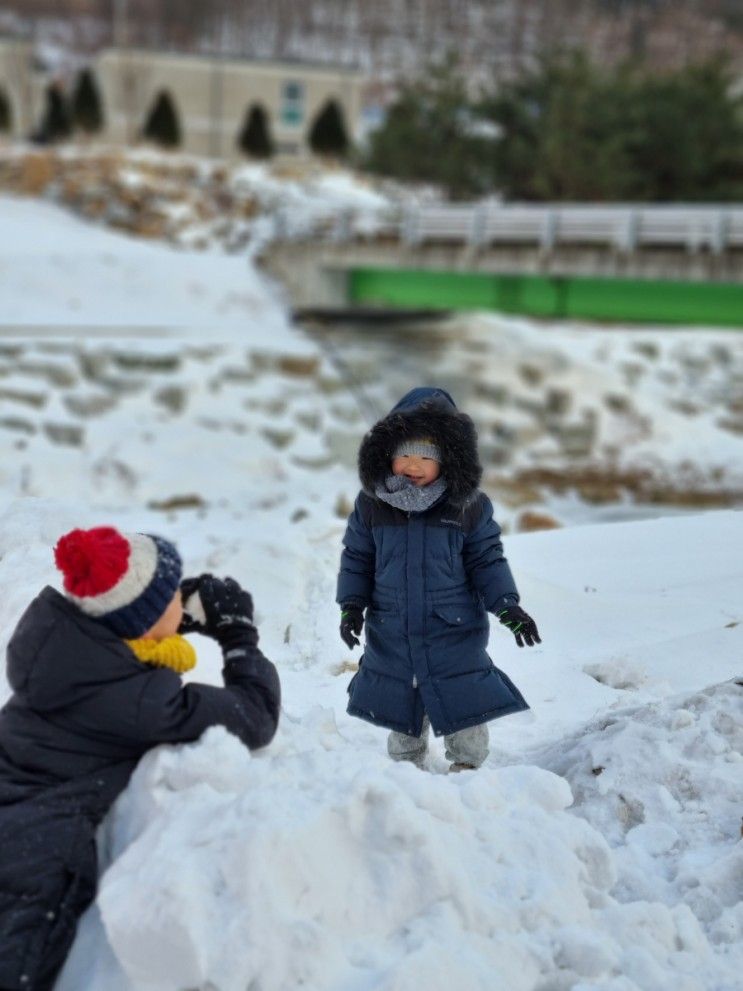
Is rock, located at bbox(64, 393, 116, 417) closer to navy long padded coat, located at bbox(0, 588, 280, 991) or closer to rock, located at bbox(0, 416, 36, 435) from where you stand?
rock, located at bbox(0, 416, 36, 435)

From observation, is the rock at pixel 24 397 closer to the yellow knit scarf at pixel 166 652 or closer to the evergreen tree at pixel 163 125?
the yellow knit scarf at pixel 166 652

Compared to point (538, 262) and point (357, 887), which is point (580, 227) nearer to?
point (538, 262)

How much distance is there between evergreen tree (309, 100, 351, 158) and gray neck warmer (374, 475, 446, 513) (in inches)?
1172

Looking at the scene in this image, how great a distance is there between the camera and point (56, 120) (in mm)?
30609

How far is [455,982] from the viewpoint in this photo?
2.33m

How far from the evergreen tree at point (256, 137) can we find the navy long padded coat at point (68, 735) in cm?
3023

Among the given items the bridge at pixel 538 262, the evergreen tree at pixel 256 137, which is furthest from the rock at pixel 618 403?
the evergreen tree at pixel 256 137

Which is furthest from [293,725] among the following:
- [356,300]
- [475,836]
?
[356,300]

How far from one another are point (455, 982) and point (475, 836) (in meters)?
0.41

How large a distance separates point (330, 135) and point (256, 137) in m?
2.31

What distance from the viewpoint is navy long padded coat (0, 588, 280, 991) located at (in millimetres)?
2498

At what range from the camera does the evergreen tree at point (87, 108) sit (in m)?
30.1

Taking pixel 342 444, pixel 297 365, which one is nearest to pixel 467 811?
pixel 342 444

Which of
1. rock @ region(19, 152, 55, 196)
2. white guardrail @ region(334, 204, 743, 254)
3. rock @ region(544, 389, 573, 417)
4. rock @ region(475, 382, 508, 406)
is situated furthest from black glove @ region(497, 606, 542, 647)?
rock @ region(19, 152, 55, 196)
